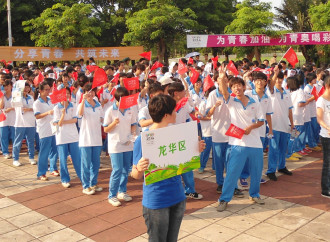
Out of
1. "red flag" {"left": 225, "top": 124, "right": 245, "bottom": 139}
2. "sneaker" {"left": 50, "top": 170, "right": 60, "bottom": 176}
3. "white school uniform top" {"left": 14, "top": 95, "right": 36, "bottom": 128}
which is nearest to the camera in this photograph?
"red flag" {"left": 225, "top": 124, "right": 245, "bottom": 139}

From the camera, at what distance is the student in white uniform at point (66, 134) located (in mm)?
6191

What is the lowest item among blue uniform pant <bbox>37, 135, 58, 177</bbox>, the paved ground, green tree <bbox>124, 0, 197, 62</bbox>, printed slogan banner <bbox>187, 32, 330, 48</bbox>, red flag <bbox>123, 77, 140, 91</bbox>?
the paved ground

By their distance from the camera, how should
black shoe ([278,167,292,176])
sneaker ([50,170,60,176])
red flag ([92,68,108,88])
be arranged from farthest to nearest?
sneaker ([50,170,60,176]) < black shoe ([278,167,292,176]) < red flag ([92,68,108,88])

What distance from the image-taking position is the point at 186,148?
316 centimetres

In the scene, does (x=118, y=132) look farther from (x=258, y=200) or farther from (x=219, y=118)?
(x=258, y=200)

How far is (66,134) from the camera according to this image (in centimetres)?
622

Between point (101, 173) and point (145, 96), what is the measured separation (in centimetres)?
169

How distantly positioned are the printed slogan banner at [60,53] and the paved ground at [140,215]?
36.1 feet

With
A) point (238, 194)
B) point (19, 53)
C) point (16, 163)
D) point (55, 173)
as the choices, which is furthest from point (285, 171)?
point (19, 53)

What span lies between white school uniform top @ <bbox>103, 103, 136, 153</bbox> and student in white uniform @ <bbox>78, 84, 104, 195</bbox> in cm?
49

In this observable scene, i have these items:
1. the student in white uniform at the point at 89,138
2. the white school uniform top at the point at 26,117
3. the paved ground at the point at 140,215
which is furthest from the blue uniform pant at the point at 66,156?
the white school uniform top at the point at 26,117

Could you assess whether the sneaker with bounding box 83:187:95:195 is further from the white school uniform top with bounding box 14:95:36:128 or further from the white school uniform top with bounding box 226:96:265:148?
the white school uniform top with bounding box 14:95:36:128

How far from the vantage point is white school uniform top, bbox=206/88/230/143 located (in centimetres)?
586

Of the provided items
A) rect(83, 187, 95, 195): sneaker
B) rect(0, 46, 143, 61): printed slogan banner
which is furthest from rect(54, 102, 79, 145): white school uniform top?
rect(0, 46, 143, 61): printed slogan banner
